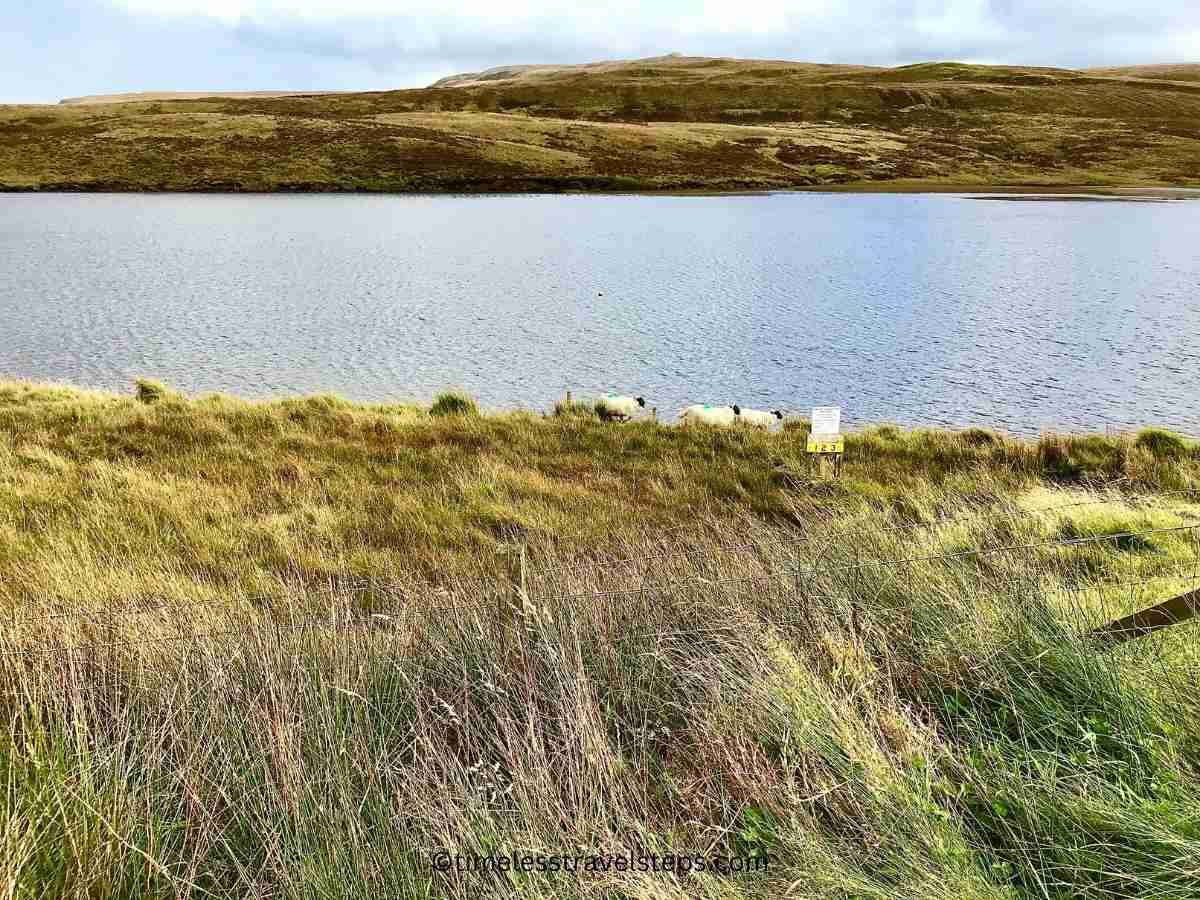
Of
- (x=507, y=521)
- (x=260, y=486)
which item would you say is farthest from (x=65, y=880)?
(x=260, y=486)

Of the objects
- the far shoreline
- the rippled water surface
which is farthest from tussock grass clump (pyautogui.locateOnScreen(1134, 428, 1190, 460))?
the far shoreline

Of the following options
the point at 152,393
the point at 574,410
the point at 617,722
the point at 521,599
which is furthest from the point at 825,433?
the point at 152,393

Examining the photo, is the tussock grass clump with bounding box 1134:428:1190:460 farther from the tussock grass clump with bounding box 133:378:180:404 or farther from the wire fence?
the tussock grass clump with bounding box 133:378:180:404

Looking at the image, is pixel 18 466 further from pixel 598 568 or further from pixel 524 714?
pixel 524 714

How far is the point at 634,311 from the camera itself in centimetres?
2967

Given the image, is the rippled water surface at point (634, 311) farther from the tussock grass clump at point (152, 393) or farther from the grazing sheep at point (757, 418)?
the grazing sheep at point (757, 418)

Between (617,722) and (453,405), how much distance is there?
1333 cm

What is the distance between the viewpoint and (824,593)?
5.90 meters

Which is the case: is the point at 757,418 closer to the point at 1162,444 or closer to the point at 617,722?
the point at 1162,444

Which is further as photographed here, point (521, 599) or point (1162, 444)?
point (1162, 444)

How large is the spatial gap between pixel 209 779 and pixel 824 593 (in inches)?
158

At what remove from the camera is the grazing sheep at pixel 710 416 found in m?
16.0

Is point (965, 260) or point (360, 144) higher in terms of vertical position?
point (360, 144)

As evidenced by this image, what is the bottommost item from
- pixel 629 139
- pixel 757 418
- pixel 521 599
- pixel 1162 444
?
pixel 1162 444
